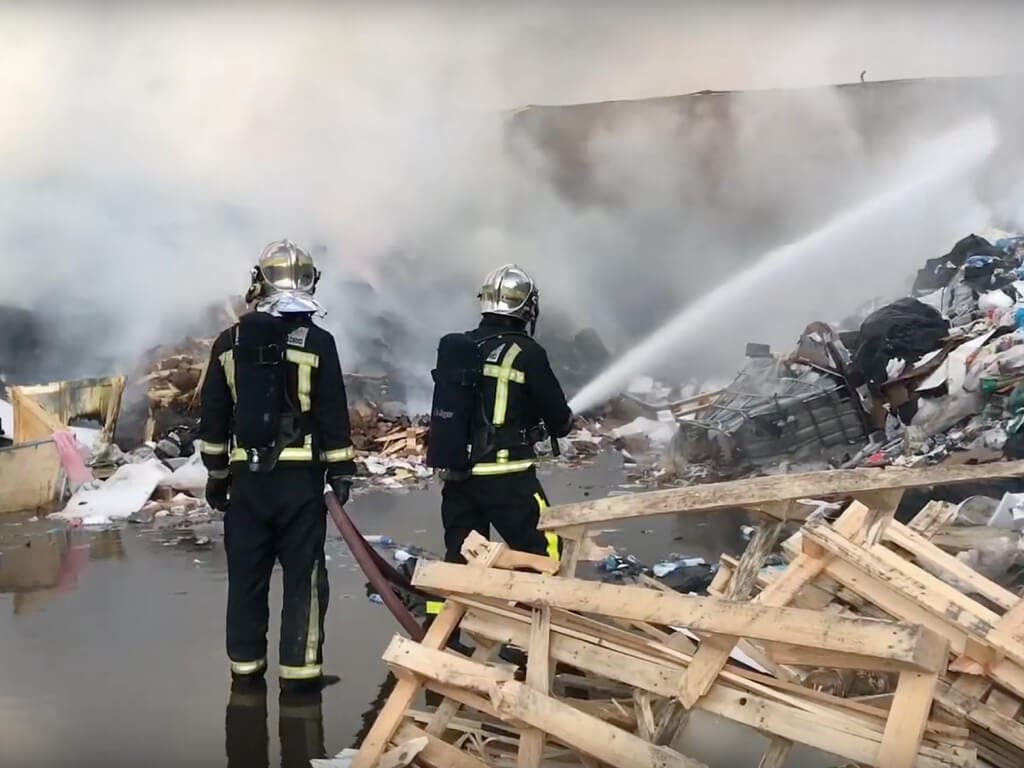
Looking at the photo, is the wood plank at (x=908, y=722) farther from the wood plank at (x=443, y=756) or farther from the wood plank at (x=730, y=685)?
the wood plank at (x=443, y=756)

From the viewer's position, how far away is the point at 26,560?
4.54 m

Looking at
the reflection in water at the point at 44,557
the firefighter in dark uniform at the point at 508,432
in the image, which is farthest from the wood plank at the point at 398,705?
the reflection in water at the point at 44,557

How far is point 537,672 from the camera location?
197 centimetres

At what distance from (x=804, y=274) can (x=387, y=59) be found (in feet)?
11.4

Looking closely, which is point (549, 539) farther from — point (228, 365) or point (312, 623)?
point (228, 365)

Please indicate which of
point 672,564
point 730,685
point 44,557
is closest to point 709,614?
point 730,685

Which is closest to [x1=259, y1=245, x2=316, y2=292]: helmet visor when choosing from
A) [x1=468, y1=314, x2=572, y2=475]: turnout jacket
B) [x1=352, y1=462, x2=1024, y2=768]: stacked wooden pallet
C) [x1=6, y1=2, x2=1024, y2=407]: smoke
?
[x1=468, y1=314, x2=572, y2=475]: turnout jacket

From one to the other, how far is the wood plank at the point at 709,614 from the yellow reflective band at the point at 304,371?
913 millimetres

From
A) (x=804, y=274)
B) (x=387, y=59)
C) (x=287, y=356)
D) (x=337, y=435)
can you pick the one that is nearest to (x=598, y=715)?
(x=337, y=435)

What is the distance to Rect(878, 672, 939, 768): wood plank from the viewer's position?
1.57 meters

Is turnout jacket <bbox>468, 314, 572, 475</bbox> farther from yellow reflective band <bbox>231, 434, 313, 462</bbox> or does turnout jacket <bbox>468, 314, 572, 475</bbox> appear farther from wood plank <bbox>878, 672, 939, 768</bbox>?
wood plank <bbox>878, 672, 939, 768</bbox>

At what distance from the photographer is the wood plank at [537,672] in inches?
76.7

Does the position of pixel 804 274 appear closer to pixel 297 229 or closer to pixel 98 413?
pixel 297 229

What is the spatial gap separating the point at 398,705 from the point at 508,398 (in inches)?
48.6
